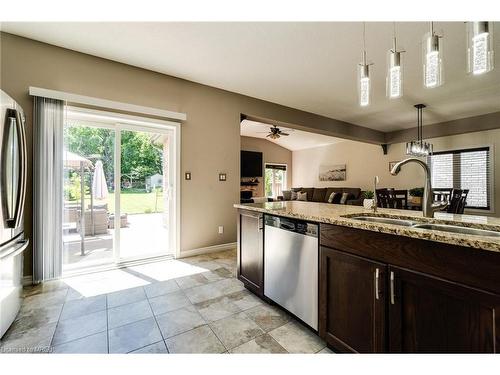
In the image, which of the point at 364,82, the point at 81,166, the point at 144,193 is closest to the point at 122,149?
the point at 81,166

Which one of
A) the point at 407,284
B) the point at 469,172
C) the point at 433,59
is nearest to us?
the point at 407,284

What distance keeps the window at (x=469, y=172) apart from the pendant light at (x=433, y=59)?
557cm

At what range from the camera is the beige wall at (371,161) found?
16.5 ft

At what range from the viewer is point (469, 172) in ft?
17.4

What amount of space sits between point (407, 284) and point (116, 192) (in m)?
3.31

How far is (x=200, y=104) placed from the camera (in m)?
3.65

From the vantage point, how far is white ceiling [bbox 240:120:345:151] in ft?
22.5

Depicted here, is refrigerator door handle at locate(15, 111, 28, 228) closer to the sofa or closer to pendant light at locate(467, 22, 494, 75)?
pendant light at locate(467, 22, 494, 75)

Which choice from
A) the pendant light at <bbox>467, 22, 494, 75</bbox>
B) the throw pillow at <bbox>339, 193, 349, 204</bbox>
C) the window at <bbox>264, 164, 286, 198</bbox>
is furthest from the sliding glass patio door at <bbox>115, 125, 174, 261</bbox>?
the window at <bbox>264, 164, 286, 198</bbox>

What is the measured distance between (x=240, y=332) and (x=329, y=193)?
6.61 m

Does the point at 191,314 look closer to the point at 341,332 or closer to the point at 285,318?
the point at 285,318

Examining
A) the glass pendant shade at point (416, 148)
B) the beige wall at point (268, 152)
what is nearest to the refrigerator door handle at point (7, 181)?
the glass pendant shade at point (416, 148)

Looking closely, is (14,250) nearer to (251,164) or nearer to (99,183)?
(99,183)
